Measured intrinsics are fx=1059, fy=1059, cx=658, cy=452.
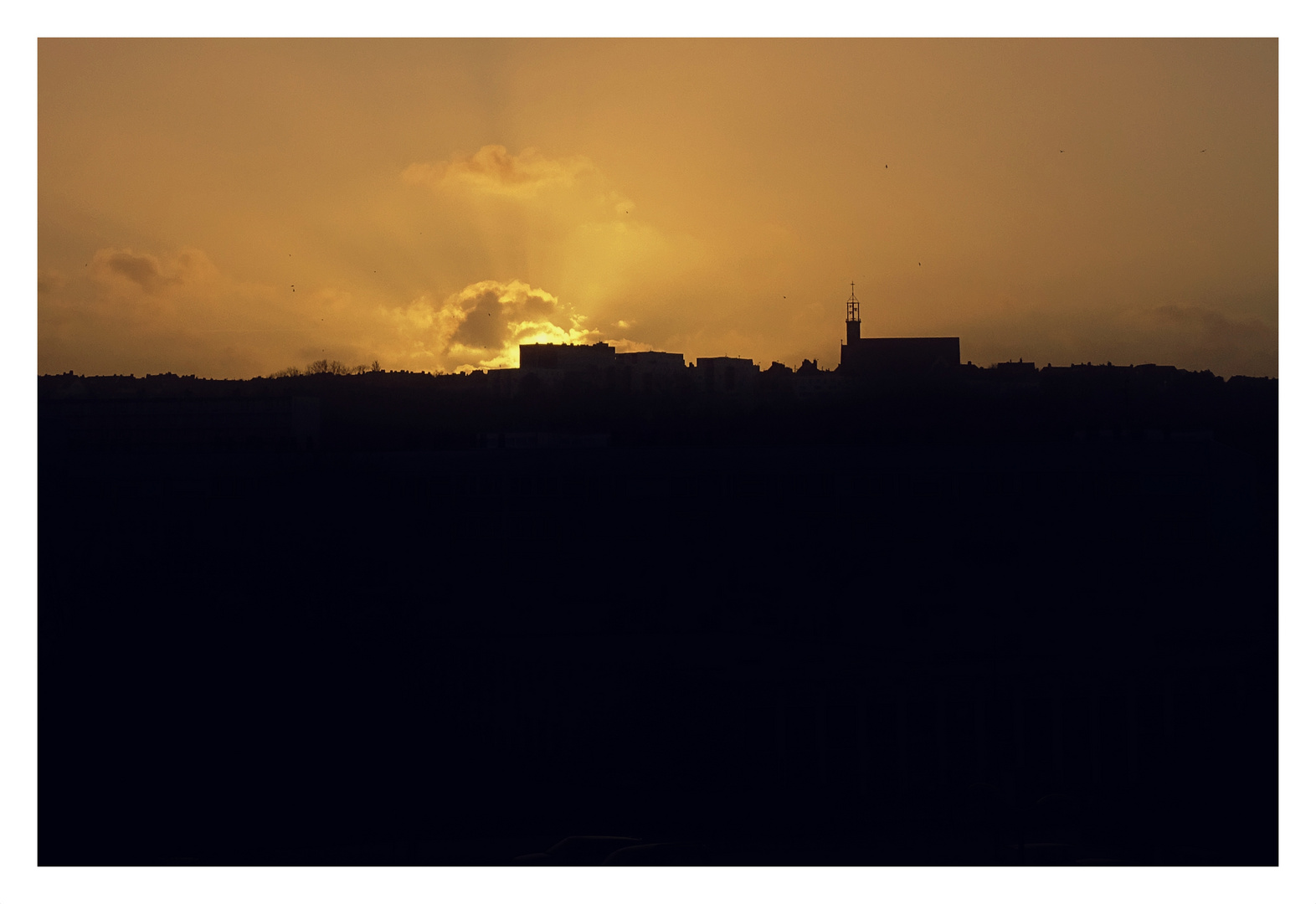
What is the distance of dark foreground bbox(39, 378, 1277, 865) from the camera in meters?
11.6

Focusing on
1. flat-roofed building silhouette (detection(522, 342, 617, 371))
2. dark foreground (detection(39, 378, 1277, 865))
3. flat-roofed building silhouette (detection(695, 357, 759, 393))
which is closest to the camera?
dark foreground (detection(39, 378, 1277, 865))

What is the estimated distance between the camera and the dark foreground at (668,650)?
1158 cm

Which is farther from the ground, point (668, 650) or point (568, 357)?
point (568, 357)

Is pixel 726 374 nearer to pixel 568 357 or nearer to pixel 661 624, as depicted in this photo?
pixel 568 357

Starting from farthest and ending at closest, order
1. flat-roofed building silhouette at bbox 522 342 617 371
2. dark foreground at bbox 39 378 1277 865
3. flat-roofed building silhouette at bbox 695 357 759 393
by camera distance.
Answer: flat-roofed building silhouette at bbox 522 342 617 371 → flat-roofed building silhouette at bbox 695 357 759 393 → dark foreground at bbox 39 378 1277 865

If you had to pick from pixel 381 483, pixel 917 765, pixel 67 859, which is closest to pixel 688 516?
pixel 381 483

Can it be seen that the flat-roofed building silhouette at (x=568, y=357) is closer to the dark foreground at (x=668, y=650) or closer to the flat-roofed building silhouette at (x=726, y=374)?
the flat-roofed building silhouette at (x=726, y=374)

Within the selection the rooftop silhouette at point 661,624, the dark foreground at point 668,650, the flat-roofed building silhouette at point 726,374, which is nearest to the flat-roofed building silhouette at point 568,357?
the flat-roofed building silhouette at point 726,374

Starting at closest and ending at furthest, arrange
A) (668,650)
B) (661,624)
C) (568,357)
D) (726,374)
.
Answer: (668,650)
(661,624)
(726,374)
(568,357)

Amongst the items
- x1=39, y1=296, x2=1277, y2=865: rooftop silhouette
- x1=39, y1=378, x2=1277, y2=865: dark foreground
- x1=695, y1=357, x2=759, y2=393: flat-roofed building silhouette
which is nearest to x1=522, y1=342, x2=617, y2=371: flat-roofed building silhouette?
x1=695, y1=357, x2=759, y2=393: flat-roofed building silhouette

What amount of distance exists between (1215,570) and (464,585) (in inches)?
528

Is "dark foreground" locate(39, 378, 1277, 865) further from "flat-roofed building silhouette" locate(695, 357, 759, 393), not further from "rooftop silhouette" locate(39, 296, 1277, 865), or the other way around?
"flat-roofed building silhouette" locate(695, 357, 759, 393)

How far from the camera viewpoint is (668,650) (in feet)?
53.5

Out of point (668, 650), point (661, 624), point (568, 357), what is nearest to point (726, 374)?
point (568, 357)
